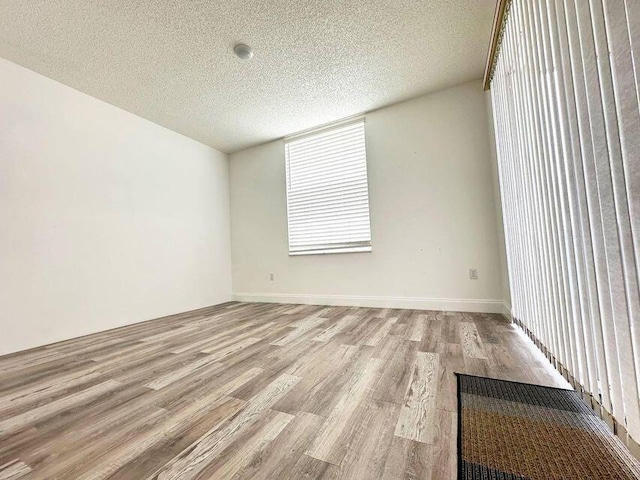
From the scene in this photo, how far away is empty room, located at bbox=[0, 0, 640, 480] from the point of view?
0.87m

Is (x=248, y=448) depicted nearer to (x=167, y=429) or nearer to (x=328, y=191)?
(x=167, y=429)

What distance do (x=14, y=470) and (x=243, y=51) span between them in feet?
9.09

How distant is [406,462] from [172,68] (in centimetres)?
325

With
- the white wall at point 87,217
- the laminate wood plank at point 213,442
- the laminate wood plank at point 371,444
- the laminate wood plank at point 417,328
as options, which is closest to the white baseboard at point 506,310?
the laminate wood plank at point 417,328

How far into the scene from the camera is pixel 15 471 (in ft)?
2.84

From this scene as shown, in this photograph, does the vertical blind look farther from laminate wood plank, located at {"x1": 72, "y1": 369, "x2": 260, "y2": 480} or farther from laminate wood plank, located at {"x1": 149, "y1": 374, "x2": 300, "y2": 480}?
laminate wood plank, located at {"x1": 72, "y1": 369, "x2": 260, "y2": 480}

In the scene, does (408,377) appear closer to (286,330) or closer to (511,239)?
(286,330)

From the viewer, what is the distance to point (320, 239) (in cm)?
364

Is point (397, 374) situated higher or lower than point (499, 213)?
lower

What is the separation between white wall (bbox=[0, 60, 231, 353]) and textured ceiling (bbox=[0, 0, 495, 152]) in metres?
0.34

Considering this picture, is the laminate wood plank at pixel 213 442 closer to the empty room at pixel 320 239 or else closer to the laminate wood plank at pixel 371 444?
the empty room at pixel 320 239

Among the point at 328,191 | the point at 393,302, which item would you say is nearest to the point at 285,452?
the point at 393,302

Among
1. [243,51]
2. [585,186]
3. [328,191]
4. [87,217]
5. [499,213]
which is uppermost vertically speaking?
[243,51]

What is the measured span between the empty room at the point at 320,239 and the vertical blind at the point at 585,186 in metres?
0.01
